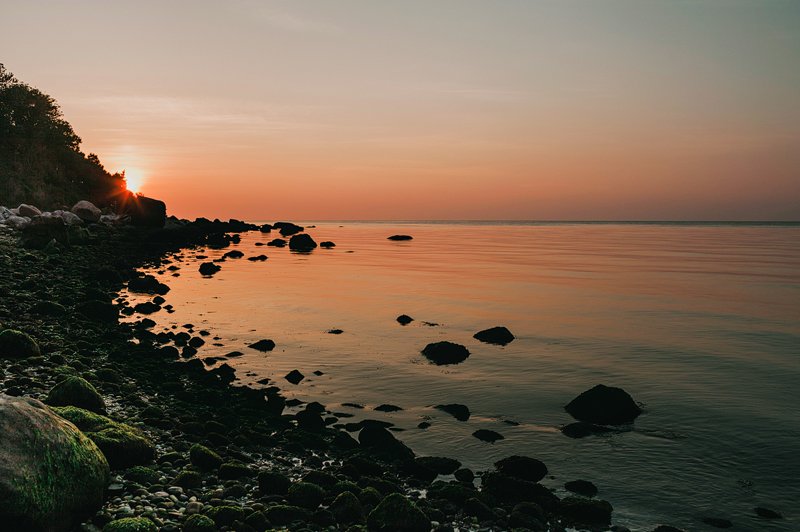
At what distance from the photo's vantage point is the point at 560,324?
80.5 feet

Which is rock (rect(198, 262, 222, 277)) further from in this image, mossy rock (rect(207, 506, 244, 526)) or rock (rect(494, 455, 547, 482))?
mossy rock (rect(207, 506, 244, 526))

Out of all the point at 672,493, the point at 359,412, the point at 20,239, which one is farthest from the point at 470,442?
the point at 20,239

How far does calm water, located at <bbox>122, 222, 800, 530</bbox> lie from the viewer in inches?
408

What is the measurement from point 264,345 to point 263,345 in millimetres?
34

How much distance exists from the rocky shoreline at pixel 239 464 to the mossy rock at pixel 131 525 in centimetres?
1

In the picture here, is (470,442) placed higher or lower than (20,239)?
lower

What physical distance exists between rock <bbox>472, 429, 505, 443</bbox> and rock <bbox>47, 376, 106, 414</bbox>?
7313mm

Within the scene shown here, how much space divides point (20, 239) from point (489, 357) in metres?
39.4

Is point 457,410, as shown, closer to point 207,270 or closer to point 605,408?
point 605,408

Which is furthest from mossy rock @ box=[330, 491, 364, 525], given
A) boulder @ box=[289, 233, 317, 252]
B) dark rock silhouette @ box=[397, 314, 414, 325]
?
boulder @ box=[289, 233, 317, 252]

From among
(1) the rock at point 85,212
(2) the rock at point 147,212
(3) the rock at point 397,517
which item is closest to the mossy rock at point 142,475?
(3) the rock at point 397,517

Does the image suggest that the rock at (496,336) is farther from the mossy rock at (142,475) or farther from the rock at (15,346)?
the mossy rock at (142,475)

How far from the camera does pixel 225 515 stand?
717 centimetres

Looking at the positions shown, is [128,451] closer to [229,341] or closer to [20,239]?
[229,341]
